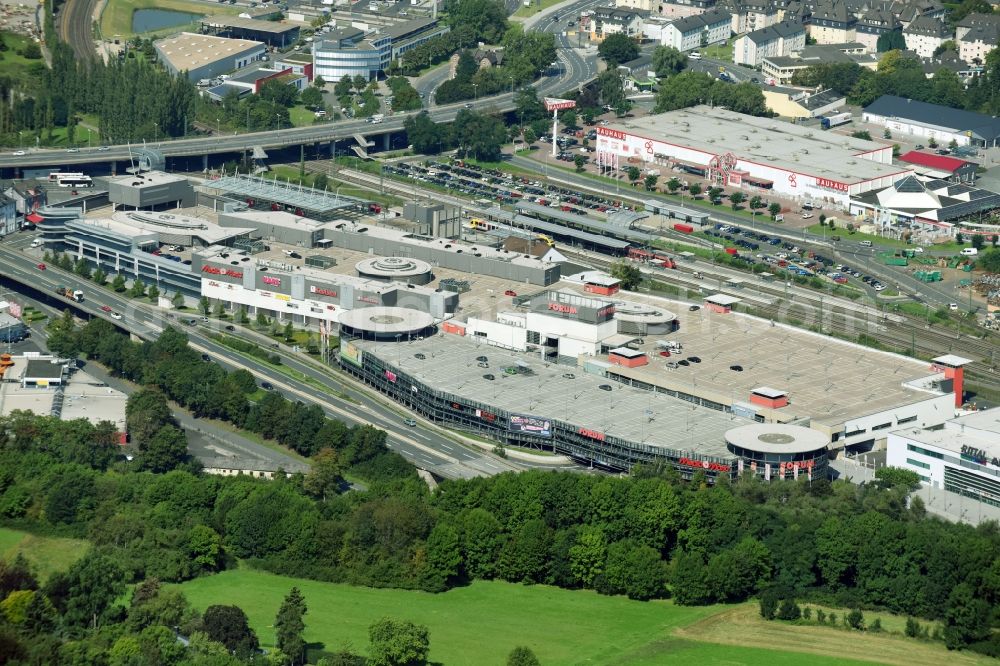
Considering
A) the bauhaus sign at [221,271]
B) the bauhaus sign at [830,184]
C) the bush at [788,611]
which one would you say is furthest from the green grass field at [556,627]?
the bauhaus sign at [830,184]

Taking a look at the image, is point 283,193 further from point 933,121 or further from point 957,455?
point 957,455

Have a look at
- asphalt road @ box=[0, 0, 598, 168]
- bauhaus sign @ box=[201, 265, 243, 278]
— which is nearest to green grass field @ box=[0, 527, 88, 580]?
bauhaus sign @ box=[201, 265, 243, 278]

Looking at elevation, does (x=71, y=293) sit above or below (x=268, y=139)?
below

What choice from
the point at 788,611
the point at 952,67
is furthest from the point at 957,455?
the point at 952,67

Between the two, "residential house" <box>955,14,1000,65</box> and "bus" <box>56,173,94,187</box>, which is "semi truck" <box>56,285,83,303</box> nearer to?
"bus" <box>56,173,94,187</box>

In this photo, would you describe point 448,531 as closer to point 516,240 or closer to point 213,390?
point 213,390

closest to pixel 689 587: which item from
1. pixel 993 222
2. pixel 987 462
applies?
pixel 987 462
